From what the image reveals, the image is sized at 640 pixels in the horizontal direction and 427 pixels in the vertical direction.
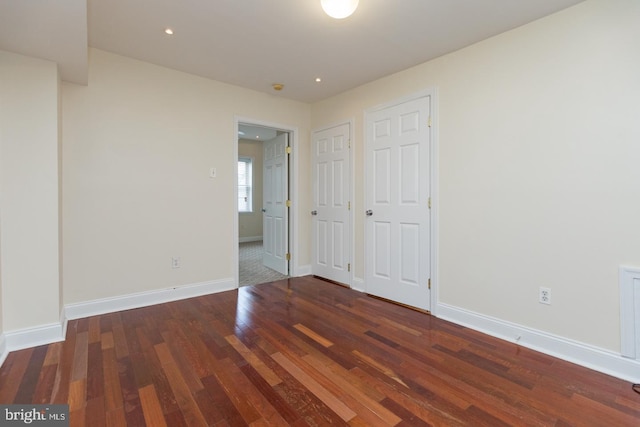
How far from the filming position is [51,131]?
223 cm

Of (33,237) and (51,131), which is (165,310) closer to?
(33,237)

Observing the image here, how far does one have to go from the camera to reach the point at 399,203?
3137 mm

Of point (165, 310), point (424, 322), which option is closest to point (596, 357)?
point (424, 322)

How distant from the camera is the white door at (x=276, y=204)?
14.1 ft

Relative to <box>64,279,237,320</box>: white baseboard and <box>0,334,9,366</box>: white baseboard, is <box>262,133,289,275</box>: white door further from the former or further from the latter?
<box>0,334,9,366</box>: white baseboard

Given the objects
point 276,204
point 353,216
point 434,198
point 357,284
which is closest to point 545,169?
point 434,198

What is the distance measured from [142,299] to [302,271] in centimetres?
202

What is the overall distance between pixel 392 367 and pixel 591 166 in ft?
6.28

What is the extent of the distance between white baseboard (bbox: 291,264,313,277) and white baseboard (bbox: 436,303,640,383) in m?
2.05

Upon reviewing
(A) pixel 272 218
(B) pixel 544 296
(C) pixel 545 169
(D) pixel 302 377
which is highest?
(C) pixel 545 169

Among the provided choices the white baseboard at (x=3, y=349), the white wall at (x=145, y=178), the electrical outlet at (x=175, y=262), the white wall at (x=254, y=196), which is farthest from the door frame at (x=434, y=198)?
the white wall at (x=254, y=196)

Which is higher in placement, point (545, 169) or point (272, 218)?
point (545, 169)

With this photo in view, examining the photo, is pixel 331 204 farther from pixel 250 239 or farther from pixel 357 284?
pixel 250 239

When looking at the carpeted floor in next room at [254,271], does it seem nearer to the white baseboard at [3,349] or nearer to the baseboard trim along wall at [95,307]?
the baseboard trim along wall at [95,307]
